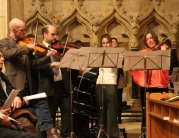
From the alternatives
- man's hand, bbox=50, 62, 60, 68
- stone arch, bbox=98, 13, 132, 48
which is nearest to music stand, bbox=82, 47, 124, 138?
man's hand, bbox=50, 62, 60, 68

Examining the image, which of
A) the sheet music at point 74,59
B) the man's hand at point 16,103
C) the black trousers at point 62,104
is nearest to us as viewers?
the man's hand at point 16,103

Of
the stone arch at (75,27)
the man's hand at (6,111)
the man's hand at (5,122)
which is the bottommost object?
the man's hand at (5,122)

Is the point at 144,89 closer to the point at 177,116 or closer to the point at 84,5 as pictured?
the point at 177,116

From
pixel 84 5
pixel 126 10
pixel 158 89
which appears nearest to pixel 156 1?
pixel 126 10

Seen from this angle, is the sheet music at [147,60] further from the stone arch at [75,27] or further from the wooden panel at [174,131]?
the stone arch at [75,27]

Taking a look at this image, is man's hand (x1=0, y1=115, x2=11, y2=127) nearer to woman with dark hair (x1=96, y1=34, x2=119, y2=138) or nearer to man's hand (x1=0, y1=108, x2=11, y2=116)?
man's hand (x1=0, y1=108, x2=11, y2=116)

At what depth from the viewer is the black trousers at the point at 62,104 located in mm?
5676

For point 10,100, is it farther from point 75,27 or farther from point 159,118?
point 75,27

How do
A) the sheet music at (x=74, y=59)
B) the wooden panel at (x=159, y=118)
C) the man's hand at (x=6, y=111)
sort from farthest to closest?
the sheet music at (x=74, y=59) < the wooden panel at (x=159, y=118) < the man's hand at (x=6, y=111)

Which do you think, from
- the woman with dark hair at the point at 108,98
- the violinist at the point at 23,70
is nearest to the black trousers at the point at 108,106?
the woman with dark hair at the point at 108,98

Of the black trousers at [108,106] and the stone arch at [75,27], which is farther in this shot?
the stone arch at [75,27]

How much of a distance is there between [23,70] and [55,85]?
0.62 m

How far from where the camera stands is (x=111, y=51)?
5184 mm

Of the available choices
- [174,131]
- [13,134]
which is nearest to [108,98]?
[174,131]
